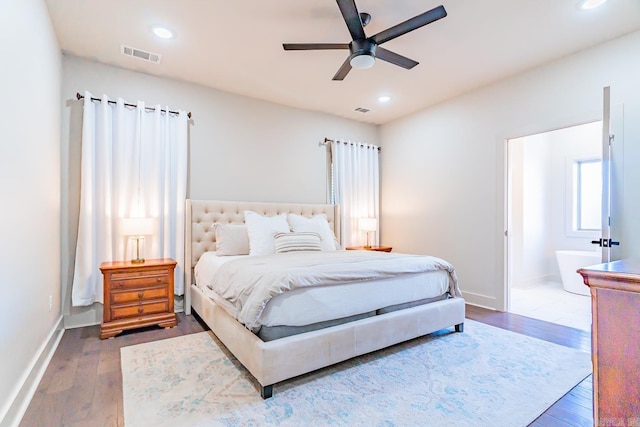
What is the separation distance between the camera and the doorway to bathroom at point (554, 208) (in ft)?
16.9

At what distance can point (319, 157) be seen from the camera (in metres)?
5.07

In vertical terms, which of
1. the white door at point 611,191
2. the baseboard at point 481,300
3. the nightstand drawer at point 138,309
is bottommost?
the baseboard at point 481,300

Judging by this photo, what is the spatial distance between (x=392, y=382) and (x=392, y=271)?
2.72ft

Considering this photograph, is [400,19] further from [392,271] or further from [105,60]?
[105,60]

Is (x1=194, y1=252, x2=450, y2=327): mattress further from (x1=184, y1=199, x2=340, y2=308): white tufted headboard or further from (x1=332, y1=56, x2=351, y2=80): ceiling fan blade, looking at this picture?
(x1=332, y1=56, x2=351, y2=80): ceiling fan blade

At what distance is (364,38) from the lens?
2.44m

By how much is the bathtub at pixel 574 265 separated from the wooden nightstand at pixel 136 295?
5732 mm

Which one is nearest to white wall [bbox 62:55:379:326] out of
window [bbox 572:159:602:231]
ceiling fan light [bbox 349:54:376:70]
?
ceiling fan light [bbox 349:54:376:70]

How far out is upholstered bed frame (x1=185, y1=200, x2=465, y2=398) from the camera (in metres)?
1.99

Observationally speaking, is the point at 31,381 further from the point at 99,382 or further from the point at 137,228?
the point at 137,228

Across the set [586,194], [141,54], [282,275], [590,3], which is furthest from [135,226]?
[586,194]

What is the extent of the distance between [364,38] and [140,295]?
3.15m

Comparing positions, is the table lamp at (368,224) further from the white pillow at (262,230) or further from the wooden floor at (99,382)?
the wooden floor at (99,382)

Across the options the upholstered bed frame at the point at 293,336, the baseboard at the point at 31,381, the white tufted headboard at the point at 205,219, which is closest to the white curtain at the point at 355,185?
the white tufted headboard at the point at 205,219
